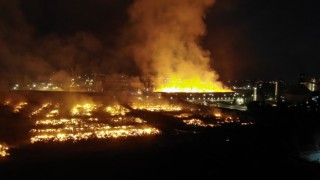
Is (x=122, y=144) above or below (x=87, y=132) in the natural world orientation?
below

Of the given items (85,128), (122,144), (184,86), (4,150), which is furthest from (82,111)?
(184,86)

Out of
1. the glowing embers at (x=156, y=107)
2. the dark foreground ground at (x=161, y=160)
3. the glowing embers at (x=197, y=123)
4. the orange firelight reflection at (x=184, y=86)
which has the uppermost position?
the orange firelight reflection at (x=184, y=86)

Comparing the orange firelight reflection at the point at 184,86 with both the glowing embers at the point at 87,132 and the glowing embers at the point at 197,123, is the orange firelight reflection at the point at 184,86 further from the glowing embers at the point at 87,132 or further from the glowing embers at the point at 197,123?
the glowing embers at the point at 87,132

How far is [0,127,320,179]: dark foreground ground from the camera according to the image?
30.6ft

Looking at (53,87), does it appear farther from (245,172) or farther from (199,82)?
(245,172)

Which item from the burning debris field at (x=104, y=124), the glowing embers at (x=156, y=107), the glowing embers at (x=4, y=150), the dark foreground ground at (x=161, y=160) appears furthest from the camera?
the glowing embers at (x=156, y=107)

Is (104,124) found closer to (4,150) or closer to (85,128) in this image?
(85,128)

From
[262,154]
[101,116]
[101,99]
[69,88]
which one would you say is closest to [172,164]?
[262,154]

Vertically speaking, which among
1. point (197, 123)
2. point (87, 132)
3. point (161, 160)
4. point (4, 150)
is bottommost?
point (161, 160)

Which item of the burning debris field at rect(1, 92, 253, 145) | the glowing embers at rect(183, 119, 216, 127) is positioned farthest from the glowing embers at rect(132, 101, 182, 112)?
the glowing embers at rect(183, 119, 216, 127)

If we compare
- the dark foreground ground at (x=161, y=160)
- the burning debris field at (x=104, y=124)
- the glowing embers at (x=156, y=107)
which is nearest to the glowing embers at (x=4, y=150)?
the dark foreground ground at (x=161, y=160)

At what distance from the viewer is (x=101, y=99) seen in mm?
30094

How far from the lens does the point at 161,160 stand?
1048cm

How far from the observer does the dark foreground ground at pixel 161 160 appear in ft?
30.6
